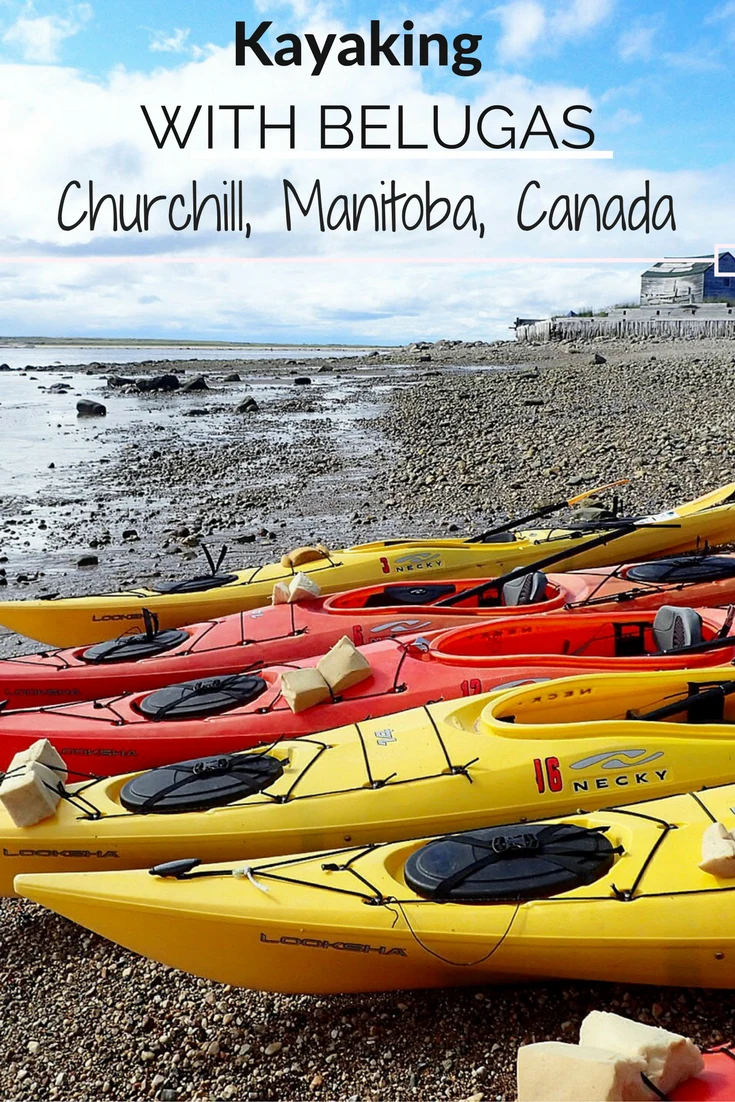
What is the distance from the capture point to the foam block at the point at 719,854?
127 inches

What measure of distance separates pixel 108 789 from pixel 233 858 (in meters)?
0.78

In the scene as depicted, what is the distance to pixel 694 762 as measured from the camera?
4176 millimetres

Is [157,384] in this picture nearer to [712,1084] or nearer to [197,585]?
[197,585]

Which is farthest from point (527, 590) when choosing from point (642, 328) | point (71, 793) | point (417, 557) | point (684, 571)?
point (642, 328)

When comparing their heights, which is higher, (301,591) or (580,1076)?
(301,591)

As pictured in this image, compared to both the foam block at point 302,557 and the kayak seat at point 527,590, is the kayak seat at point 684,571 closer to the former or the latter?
the kayak seat at point 527,590

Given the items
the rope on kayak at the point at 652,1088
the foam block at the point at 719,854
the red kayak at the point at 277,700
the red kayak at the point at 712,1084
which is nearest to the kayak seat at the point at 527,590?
the red kayak at the point at 277,700

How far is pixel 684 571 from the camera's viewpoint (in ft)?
21.6

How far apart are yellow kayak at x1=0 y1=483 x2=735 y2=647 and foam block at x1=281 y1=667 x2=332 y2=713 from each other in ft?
7.72

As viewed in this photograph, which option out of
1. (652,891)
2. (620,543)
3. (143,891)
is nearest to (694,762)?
(652,891)

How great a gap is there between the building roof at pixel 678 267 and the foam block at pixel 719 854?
121 ft

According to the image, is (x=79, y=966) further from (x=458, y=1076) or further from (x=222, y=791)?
(x=458, y=1076)

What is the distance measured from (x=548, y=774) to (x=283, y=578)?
3.75m

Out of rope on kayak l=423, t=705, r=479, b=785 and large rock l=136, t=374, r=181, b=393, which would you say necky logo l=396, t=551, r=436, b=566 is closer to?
rope on kayak l=423, t=705, r=479, b=785
